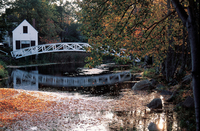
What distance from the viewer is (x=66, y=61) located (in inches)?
1495

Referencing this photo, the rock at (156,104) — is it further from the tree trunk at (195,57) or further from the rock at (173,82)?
the rock at (173,82)

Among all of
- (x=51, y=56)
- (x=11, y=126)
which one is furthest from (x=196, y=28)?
(x=51, y=56)

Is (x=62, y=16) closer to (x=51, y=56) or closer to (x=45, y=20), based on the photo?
(x=45, y=20)

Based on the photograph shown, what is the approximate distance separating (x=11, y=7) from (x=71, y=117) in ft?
107

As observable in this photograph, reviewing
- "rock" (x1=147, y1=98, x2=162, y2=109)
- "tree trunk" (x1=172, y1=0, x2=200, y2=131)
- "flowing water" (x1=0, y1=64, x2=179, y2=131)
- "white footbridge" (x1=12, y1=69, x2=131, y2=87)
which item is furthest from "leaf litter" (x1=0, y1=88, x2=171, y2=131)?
"white footbridge" (x1=12, y1=69, x2=131, y2=87)

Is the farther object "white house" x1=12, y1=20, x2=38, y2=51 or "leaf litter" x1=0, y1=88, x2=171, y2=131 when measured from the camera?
"white house" x1=12, y1=20, x2=38, y2=51

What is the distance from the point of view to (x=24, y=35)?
107ft

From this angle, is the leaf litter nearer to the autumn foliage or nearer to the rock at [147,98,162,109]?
the autumn foliage

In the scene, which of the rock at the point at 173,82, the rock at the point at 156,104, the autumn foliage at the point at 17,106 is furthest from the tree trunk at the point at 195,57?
the rock at the point at 173,82

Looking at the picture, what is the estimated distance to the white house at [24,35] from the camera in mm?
32156

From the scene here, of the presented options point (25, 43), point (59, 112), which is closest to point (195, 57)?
point (59, 112)

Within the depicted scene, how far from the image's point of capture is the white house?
3216 cm

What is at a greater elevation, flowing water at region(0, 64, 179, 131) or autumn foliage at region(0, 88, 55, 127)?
autumn foliage at region(0, 88, 55, 127)

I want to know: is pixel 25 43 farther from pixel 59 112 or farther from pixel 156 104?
pixel 156 104
